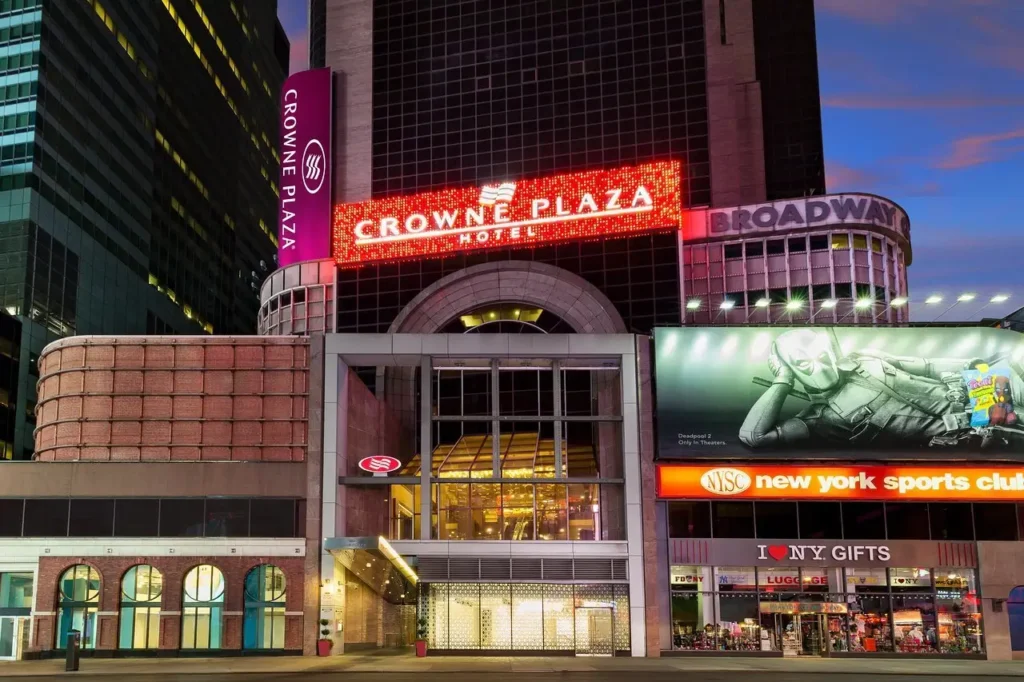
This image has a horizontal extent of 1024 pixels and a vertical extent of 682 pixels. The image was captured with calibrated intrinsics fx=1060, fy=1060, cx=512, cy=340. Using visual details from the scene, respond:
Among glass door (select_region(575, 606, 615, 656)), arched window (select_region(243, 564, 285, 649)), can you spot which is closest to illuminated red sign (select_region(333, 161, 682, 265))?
glass door (select_region(575, 606, 615, 656))

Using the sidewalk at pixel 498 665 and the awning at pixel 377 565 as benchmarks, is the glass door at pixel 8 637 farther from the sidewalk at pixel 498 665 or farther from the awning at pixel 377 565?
the awning at pixel 377 565

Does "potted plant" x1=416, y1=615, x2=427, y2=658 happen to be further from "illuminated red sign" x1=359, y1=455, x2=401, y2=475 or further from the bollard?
the bollard

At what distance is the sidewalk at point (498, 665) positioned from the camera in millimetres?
42812

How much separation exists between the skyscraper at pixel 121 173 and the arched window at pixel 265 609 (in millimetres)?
66031

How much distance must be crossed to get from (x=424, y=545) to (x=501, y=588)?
4579mm

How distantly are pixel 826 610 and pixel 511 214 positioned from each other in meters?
35.6

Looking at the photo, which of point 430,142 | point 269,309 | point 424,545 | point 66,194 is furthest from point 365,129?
point 66,194

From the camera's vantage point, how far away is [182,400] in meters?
57.1

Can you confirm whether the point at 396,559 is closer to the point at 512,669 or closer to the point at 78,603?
the point at 512,669

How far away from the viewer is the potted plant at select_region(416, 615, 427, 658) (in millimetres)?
52219

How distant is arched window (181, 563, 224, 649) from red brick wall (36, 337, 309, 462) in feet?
20.1

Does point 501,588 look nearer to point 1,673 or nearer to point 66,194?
point 1,673

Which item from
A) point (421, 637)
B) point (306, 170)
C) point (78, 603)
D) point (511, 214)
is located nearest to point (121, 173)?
point (306, 170)

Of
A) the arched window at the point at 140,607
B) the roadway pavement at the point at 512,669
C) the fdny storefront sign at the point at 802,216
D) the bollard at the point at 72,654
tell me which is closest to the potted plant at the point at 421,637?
the roadway pavement at the point at 512,669
